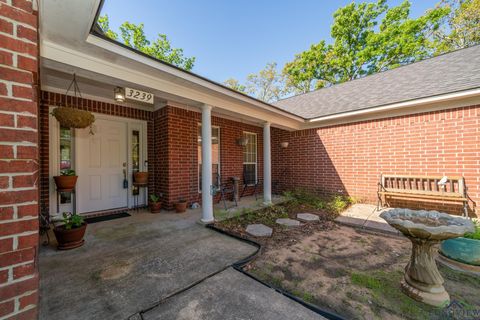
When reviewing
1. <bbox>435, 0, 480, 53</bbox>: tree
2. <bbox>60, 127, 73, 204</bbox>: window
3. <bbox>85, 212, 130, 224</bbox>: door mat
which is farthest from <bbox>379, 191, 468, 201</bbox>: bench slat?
<bbox>435, 0, 480, 53</bbox>: tree

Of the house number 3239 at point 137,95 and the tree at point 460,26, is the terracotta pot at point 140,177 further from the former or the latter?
the tree at point 460,26

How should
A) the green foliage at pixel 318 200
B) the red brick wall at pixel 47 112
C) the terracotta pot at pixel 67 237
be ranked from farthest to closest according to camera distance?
1. the green foliage at pixel 318 200
2. the red brick wall at pixel 47 112
3. the terracotta pot at pixel 67 237

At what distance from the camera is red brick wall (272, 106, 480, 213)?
13.8 feet

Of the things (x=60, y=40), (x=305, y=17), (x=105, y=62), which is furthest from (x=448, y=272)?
(x=305, y=17)

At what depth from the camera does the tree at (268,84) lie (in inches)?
709

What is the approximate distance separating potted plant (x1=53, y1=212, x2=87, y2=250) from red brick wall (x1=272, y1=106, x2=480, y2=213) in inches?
233

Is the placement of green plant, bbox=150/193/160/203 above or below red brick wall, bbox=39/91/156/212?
below

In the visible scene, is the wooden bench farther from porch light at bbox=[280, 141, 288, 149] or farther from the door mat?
the door mat

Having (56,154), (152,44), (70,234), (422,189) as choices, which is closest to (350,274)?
(70,234)

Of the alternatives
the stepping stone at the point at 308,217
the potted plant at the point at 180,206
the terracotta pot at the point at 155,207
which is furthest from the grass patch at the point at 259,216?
the terracotta pot at the point at 155,207

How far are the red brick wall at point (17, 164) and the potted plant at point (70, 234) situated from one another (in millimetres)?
2350

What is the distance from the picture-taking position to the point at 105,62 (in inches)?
97.0

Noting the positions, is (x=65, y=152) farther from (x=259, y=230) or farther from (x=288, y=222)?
(x=288, y=222)

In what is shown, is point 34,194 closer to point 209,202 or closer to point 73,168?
point 209,202
